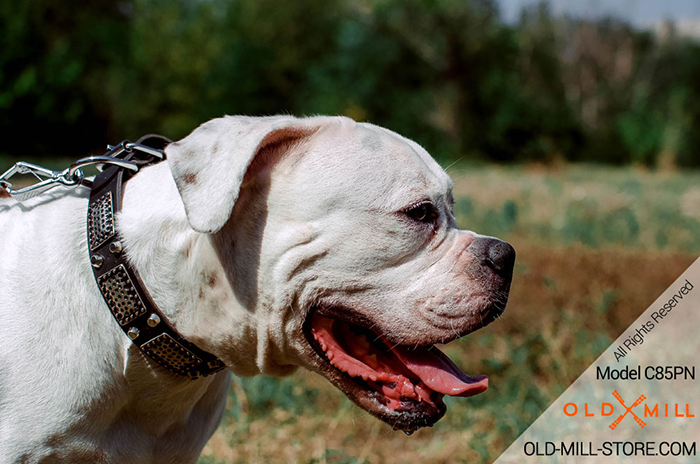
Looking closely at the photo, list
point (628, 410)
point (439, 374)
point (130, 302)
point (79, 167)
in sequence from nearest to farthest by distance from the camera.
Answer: point (130, 302) → point (439, 374) → point (79, 167) → point (628, 410)

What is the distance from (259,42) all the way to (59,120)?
2127 cm

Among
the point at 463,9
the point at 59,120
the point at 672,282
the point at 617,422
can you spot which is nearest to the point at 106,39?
the point at 59,120

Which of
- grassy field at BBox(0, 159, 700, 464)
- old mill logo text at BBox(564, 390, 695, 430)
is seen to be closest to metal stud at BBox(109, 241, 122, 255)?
grassy field at BBox(0, 159, 700, 464)

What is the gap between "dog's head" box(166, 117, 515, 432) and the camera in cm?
218

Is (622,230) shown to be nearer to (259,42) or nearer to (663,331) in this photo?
(663,331)

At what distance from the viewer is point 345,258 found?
218 centimetres

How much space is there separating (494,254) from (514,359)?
2649 millimetres

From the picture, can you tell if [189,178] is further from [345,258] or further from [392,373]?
[392,373]

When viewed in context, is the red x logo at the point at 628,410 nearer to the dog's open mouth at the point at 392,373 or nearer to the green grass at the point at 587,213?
the green grass at the point at 587,213

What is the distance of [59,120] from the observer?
14125mm

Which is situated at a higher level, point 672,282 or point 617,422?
point 617,422

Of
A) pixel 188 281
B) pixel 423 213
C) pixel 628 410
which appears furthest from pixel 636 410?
pixel 188 281

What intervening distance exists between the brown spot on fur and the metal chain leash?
0.42m

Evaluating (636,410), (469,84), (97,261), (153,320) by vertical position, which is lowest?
(469,84)
